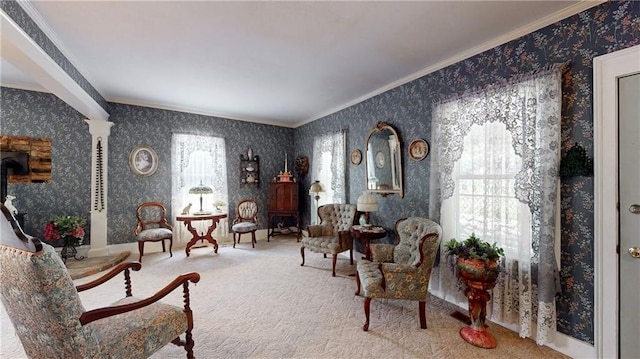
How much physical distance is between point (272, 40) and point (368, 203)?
234cm

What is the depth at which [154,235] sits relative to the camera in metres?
4.25

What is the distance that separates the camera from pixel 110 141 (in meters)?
4.55

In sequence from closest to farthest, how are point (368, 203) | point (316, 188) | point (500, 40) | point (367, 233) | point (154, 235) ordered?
point (500, 40), point (367, 233), point (368, 203), point (154, 235), point (316, 188)

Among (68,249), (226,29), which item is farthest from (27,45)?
(68,249)

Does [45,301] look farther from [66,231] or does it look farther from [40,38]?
[66,231]

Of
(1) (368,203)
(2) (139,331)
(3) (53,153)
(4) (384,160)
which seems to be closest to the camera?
(2) (139,331)

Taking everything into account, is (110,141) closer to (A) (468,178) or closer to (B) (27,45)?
(B) (27,45)

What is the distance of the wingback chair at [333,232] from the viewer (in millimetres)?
3775

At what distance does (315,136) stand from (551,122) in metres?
4.03

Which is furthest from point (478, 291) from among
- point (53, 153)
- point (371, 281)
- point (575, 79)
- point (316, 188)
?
point (53, 153)

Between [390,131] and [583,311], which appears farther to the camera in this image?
[390,131]

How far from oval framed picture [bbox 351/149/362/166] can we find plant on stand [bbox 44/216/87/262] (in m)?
4.44

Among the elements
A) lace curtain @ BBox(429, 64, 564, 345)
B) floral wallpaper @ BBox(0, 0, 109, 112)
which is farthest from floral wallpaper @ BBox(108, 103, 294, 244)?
lace curtain @ BBox(429, 64, 564, 345)

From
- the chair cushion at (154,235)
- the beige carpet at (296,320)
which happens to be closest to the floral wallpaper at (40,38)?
the chair cushion at (154,235)
